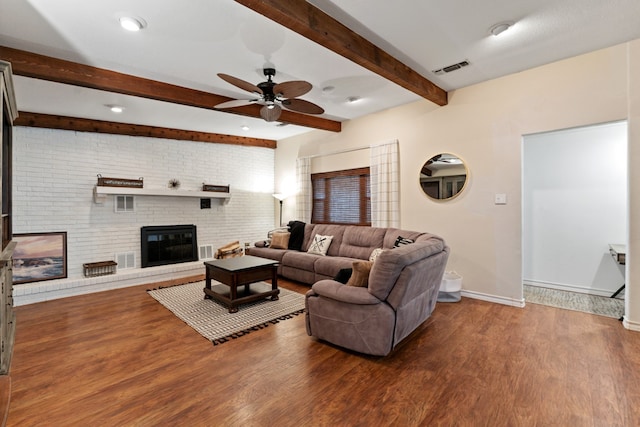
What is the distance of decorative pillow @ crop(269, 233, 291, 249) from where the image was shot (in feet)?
17.9

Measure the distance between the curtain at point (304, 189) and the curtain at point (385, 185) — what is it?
5.19 ft

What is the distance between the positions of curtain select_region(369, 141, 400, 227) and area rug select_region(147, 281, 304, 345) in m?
1.81

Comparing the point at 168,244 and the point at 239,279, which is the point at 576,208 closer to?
the point at 239,279

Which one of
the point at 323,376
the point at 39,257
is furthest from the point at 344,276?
the point at 39,257

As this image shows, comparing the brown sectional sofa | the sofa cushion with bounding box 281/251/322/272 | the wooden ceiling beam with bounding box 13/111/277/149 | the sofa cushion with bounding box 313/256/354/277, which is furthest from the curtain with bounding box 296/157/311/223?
the sofa cushion with bounding box 313/256/354/277

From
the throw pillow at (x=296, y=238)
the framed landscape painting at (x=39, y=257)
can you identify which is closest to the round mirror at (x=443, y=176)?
the throw pillow at (x=296, y=238)

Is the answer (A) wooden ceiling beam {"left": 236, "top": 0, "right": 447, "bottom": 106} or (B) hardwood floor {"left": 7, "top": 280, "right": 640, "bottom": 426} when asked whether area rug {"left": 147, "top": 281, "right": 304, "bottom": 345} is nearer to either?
(B) hardwood floor {"left": 7, "top": 280, "right": 640, "bottom": 426}

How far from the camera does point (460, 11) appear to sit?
237 centimetres

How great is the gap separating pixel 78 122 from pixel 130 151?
A: 80 centimetres

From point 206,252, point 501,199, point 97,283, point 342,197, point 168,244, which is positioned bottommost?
point 97,283

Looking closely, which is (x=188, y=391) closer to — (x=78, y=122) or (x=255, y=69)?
(x=255, y=69)

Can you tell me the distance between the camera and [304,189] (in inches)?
245

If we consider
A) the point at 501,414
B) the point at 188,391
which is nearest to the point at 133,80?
the point at 188,391

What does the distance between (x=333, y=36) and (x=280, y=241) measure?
3722 millimetres
